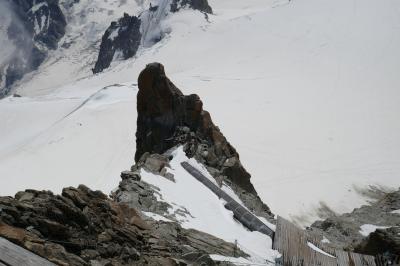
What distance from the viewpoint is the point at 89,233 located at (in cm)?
925

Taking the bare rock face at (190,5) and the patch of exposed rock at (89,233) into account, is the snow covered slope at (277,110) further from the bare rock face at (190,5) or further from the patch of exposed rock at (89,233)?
the bare rock face at (190,5)

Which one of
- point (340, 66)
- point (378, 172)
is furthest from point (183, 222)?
point (340, 66)

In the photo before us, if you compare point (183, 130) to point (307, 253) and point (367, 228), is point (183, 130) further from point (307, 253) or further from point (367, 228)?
point (307, 253)

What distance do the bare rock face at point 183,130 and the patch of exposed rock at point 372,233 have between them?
2.95 m

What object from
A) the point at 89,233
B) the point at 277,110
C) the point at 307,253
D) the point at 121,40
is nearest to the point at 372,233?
the point at 307,253

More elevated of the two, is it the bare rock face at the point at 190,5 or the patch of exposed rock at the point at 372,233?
the bare rock face at the point at 190,5

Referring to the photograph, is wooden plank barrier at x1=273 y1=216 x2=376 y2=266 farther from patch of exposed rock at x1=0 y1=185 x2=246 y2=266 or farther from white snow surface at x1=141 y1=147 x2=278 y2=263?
patch of exposed rock at x1=0 y1=185 x2=246 y2=266

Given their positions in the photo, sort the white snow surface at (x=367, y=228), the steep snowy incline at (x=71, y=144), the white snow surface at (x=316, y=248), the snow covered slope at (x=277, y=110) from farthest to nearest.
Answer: the snow covered slope at (x=277, y=110) < the steep snowy incline at (x=71, y=144) < the white snow surface at (x=367, y=228) < the white snow surface at (x=316, y=248)

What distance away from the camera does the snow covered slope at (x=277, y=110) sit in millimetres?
34188

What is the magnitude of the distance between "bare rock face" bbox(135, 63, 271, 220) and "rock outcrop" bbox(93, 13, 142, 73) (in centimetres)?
10937

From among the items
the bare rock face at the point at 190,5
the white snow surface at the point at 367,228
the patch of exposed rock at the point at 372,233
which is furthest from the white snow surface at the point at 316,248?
the bare rock face at the point at 190,5

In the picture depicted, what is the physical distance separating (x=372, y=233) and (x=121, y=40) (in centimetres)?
14379

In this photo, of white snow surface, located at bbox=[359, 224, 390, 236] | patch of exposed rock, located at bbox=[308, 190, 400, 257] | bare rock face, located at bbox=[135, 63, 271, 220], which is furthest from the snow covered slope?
bare rock face, located at bbox=[135, 63, 271, 220]

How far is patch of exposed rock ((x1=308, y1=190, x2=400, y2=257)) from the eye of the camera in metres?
15.9
